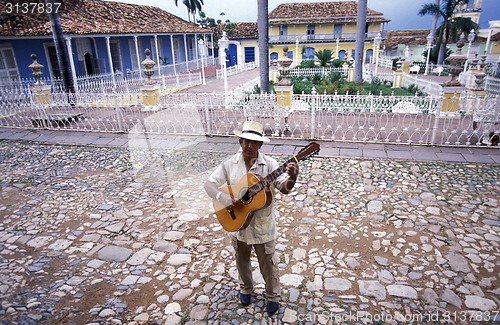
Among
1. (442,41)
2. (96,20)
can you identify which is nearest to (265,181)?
(96,20)

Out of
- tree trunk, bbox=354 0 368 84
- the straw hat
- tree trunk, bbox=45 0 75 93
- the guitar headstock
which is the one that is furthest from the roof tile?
the guitar headstock

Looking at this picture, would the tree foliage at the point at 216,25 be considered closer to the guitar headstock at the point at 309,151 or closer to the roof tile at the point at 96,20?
the roof tile at the point at 96,20

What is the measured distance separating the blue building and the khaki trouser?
1471cm

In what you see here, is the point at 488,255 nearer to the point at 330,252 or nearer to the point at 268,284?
the point at 330,252

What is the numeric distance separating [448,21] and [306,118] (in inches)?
863

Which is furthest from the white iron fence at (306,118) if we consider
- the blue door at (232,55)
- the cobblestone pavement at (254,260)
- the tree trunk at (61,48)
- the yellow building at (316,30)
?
the blue door at (232,55)

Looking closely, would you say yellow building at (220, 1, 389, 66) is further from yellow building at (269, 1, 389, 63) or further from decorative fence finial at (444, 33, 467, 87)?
decorative fence finial at (444, 33, 467, 87)

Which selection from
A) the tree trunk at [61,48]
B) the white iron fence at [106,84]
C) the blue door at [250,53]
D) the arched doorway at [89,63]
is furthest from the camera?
the blue door at [250,53]

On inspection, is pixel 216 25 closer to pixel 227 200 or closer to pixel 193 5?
pixel 193 5

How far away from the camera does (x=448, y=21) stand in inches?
977

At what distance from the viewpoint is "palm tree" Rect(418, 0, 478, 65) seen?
80.6 feet

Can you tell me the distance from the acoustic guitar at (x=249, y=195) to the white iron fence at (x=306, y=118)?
5398 mm

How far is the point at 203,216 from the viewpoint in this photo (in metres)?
4.63

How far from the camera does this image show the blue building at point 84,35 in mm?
14828
